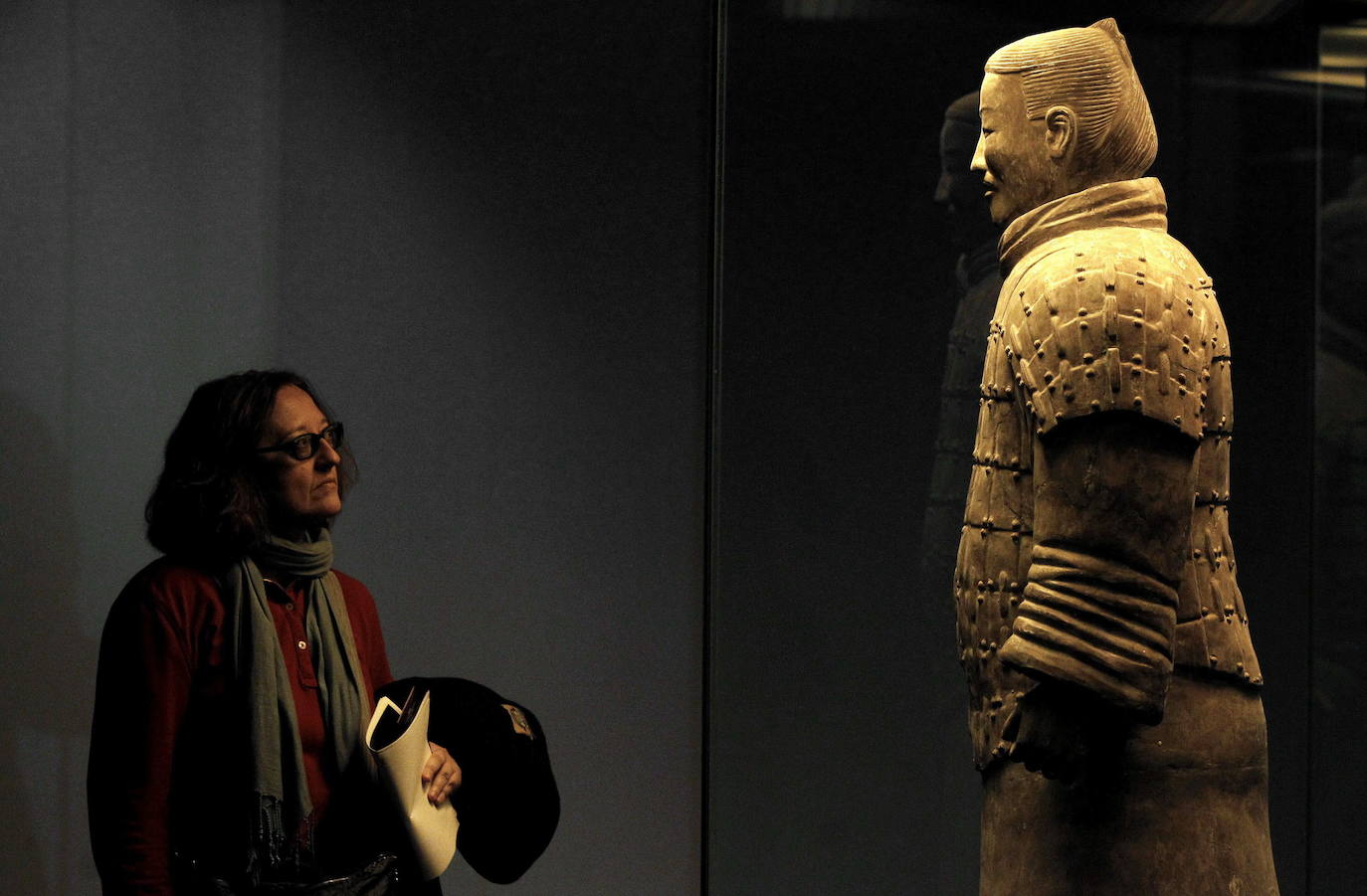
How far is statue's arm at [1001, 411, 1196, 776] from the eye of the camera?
2.59 metres

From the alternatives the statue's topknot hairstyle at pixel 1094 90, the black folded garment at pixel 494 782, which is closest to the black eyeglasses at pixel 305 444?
the black folded garment at pixel 494 782

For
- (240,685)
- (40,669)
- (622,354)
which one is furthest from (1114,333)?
(40,669)

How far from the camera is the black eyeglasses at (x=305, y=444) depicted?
3447 millimetres

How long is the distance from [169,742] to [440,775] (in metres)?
0.57

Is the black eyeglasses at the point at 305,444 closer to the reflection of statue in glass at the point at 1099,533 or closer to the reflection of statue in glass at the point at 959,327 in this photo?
the reflection of statue in glass at the point at 1099,533

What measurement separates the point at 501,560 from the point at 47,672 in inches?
52.9

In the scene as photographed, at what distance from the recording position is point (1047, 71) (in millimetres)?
2963

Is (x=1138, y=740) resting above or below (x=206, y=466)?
below

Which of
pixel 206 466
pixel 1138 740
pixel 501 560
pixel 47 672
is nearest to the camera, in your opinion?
pixel 1138 740

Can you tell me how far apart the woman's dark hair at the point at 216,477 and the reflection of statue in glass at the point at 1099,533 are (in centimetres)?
144

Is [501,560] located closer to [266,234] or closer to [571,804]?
[571,804]

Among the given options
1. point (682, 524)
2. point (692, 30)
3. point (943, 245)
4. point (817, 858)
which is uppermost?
point (692, 30)

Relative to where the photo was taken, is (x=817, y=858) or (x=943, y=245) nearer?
(x=943, y=245)

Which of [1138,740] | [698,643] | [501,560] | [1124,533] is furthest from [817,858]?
[1124,533]
